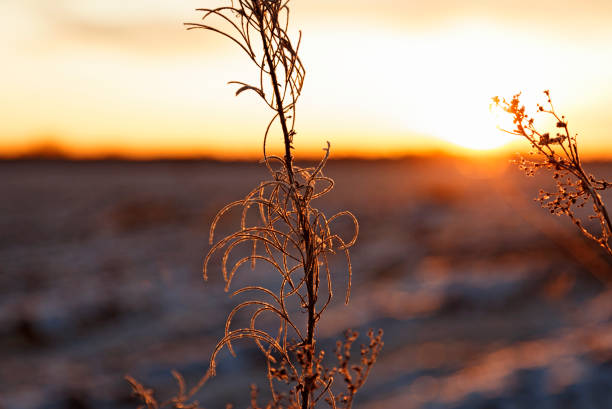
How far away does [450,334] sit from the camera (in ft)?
43.0

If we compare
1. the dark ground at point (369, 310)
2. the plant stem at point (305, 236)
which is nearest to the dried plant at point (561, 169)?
the plant stem at point (305, 236)

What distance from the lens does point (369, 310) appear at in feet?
45.9

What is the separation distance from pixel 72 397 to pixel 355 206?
71.6 ft

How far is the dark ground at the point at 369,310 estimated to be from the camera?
1022 cm

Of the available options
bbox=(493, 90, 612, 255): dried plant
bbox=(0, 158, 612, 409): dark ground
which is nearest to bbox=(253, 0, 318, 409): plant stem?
bbox=(493, 90, 612, 255): dried plant

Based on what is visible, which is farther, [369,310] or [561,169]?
[369,310]

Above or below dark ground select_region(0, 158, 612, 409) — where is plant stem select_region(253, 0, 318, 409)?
above

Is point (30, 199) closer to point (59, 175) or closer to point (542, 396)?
point (59, 175)

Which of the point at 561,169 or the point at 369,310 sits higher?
the point at 561,169

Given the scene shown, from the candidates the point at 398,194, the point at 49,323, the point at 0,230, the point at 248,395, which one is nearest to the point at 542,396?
the point at 248,395

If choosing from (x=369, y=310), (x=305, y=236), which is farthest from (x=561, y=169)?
(x=369, y=310)

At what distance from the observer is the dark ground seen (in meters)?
10.2

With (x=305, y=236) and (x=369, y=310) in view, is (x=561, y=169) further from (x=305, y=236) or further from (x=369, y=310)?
(x=369, y=310)

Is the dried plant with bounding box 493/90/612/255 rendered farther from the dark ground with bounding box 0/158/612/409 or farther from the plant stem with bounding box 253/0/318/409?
the dark ground with bounding box 0/158/612/409
